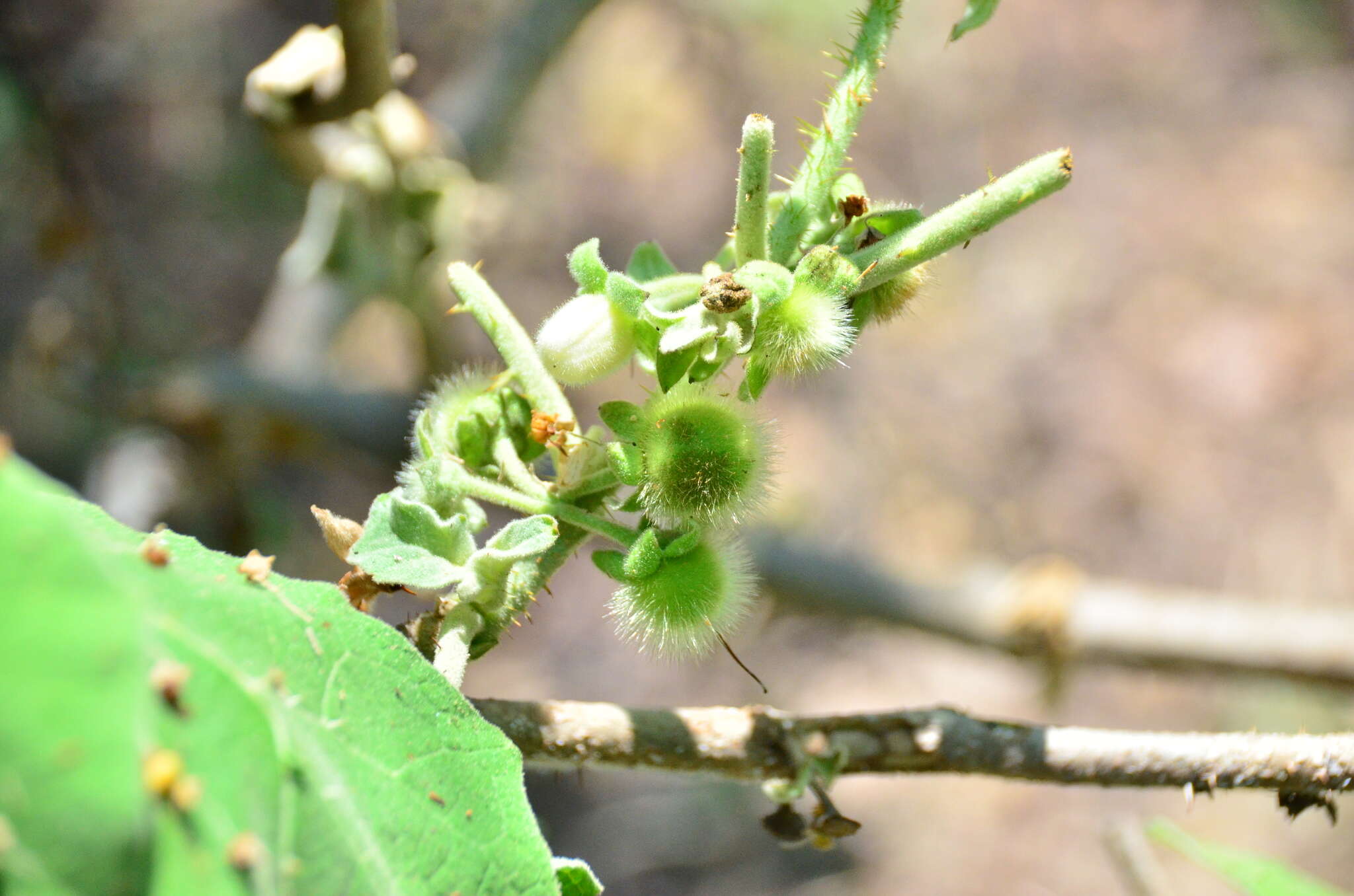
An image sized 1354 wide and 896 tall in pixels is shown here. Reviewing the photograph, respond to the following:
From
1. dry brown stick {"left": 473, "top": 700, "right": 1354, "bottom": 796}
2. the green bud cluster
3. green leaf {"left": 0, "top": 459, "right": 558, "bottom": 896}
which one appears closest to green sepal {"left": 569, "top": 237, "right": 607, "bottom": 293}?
the green bud cluster

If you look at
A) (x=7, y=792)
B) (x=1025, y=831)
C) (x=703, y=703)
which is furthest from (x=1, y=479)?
(x=1025, y=831)

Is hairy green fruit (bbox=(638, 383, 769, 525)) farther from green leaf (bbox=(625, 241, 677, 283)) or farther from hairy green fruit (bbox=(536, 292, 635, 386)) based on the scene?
green leaf (bbox=(625, 241, 677, 283))

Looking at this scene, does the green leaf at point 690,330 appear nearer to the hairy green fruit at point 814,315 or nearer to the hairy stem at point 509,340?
the hairy green fruit at point 814,315

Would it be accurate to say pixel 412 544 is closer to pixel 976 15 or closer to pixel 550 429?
pixel 550 429

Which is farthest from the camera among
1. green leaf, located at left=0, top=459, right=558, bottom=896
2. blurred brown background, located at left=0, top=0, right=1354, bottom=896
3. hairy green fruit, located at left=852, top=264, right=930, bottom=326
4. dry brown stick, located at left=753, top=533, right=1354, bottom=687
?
blurred brown background, located at left=0, top=0, right=1354, bottom=896

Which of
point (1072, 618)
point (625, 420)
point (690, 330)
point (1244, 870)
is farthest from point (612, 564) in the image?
point (1072, 618)
